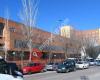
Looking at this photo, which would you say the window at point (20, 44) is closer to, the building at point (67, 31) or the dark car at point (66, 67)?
the dark car at point (66, 67)

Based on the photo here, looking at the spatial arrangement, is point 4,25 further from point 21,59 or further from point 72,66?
point 72,66

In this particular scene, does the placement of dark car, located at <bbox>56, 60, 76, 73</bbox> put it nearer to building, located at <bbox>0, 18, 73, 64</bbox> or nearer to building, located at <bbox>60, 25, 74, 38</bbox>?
building, located at <bbox>0, 18, 73, 64</bbox>

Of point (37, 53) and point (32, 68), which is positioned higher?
point (37, 53)

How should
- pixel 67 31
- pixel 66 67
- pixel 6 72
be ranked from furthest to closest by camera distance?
pixel 67 31, pixel 66 67, pixel 6 72

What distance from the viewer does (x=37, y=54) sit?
208 feet

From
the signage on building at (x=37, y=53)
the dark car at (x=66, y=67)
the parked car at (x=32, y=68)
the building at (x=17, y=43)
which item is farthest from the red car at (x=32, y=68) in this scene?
the signage on building at (x=37, y=53)

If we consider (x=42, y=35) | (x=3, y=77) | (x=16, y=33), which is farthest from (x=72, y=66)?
(x=3, y=77)

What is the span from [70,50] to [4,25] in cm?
2804

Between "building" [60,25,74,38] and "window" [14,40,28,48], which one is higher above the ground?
"building" [60,25,74,38]

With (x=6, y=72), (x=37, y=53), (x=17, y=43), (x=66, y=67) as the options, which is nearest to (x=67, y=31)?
(x=37, y=53)

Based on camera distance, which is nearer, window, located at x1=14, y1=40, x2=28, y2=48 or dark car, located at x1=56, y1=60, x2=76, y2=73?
dark car, located at x1=56, y1=60, x2=76, y2=73

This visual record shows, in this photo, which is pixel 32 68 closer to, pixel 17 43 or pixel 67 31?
pixel 17 43

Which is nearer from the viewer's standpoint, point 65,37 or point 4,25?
point 4,25

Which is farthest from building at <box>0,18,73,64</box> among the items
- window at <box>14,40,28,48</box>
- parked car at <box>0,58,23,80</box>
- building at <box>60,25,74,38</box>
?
parked car at <box>0,58,23,80</box>
